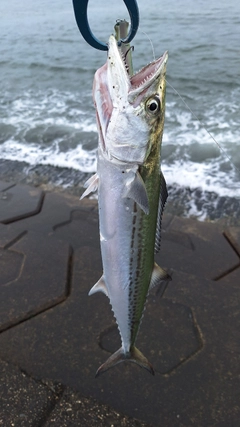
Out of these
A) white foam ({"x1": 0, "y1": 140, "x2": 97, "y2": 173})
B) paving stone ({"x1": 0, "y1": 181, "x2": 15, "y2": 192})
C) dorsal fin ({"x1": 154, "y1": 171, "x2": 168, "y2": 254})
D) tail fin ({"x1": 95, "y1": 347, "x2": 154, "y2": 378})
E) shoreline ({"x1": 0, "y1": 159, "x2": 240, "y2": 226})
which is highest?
dorsal fin ({"x1": 154, "y1": 171, "x2": 168, "y2": 254})

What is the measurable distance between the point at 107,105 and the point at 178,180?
12.5 ft

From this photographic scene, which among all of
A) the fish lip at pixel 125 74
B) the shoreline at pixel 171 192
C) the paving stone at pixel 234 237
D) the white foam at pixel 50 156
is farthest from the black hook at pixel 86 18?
the white foam at pixel 50 156

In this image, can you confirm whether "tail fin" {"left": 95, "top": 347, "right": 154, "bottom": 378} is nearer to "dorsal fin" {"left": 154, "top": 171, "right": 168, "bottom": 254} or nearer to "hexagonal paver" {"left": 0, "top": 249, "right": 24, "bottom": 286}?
"dorsal fin" {"left": 154, "top": 171, "right": 168, "bottom": 254}

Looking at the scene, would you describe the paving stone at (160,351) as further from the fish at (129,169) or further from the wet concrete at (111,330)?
the fish at (129,169)

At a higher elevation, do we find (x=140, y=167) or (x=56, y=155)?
(x=140, y=167)

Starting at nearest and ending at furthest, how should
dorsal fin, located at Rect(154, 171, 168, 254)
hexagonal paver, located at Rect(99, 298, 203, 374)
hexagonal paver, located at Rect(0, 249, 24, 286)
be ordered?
dorsal fin, located at Rect(154, 171, 168, 254) → hexagonal paver, located at Rect(99, 298, 203, 374) → hexagonal paver, located at Rect(0, 249, 24, 286)

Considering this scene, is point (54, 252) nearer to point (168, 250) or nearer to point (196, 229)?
point (168, 250)

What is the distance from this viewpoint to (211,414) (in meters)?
2.25

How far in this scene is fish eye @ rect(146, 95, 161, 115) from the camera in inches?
57.6

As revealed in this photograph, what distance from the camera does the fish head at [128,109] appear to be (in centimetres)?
142

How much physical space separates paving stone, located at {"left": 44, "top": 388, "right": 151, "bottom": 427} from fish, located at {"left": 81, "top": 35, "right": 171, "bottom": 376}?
830 mm

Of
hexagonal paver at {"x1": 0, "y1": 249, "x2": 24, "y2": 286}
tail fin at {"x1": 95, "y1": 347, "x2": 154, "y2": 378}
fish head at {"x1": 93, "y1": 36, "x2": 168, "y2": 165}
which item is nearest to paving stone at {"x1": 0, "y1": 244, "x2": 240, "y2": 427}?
tail fin at {"x1": 95, "y1": 347, "x2": 154, "y2": 378}

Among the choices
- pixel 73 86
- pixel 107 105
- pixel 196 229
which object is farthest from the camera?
pixel 73 86

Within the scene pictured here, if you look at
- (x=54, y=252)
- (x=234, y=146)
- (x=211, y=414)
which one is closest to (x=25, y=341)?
(x=54, y=252)
